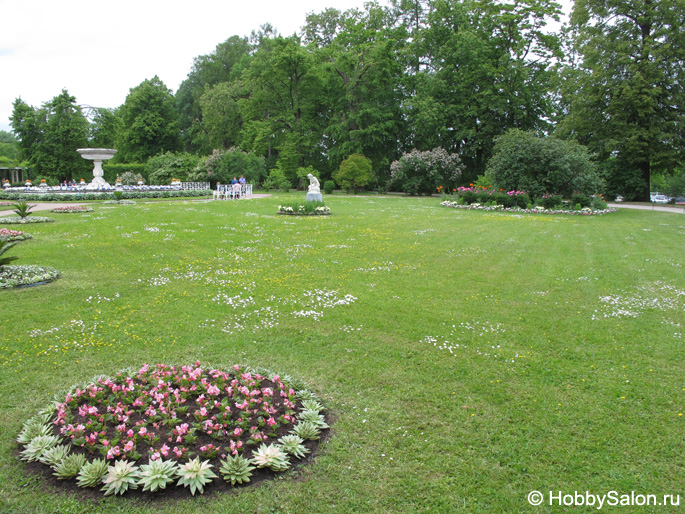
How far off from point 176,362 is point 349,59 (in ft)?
132

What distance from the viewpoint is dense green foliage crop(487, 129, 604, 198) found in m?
22.5

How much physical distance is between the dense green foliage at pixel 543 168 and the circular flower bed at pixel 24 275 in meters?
22.7

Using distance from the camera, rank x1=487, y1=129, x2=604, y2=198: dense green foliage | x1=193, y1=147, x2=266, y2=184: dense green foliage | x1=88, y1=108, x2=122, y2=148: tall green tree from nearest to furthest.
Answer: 1. x1=487, y1=129, x2=604, y2=198: dense green foliage
2. x1=193, y1=147, x2=266, y2=184: dense green foliage
3. x1=88, y1=108, x2=122, y2=148: tall green tree

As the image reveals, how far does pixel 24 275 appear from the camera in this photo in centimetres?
767

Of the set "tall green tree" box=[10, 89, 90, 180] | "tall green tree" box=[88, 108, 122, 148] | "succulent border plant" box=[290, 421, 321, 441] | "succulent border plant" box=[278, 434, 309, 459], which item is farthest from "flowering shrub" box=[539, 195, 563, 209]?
"tall green tree" box=[88, 108, 122, 148]

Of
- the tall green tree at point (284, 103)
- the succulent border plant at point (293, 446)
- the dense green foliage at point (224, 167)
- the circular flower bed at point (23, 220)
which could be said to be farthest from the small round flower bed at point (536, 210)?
the tall green tree at point (284, 103)

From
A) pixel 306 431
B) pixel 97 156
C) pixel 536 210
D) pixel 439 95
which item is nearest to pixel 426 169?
pixel 439 95

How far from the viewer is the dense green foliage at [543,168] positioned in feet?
73.9

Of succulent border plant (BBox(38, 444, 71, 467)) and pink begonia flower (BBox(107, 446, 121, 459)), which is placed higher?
pink begonia flower (BBox(107, 446, 121, 459))

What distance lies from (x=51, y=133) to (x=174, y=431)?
47066 millimetres

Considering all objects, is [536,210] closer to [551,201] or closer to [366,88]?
[551,201]

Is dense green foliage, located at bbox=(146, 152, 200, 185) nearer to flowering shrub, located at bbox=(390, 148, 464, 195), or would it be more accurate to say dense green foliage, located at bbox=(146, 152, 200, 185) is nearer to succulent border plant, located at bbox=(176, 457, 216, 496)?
flowering shrub, located at bbox=(390, 148, 464, 195)

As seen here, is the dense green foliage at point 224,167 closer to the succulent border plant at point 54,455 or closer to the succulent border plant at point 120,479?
the succulent border plant at point 54,455

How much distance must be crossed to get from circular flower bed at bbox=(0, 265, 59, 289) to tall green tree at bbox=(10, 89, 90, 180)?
1567 inches
